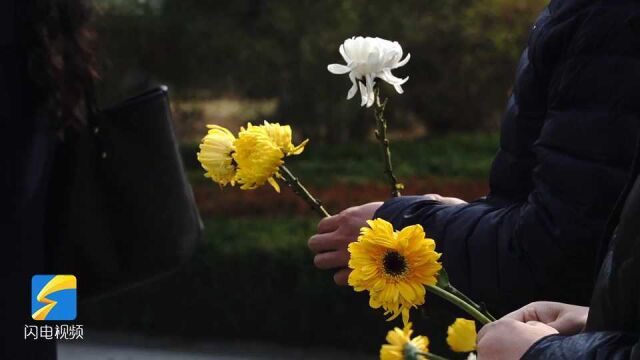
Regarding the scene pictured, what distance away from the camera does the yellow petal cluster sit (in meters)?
1.80

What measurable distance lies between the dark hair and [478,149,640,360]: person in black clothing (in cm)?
162

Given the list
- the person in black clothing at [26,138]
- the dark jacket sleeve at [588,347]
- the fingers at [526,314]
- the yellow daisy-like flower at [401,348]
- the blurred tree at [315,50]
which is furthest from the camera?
the blurred tree at [315,50]

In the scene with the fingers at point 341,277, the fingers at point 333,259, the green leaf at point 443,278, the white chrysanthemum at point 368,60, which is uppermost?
the white chrysanthemum at point 368,60

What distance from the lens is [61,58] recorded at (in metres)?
2.93

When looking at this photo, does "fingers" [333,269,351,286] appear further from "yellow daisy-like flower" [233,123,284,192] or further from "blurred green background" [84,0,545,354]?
"blurred green background" [84,0,545,354]

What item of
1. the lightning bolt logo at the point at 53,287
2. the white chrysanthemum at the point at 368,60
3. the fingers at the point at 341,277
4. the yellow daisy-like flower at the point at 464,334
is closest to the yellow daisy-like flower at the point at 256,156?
the white chrysanthemum at the point at 368,60

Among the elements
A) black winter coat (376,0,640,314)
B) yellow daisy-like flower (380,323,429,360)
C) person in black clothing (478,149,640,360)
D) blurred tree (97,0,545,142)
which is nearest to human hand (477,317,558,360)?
person in black clothing (478,149,640,360)

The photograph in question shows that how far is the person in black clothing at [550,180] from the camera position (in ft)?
5.77

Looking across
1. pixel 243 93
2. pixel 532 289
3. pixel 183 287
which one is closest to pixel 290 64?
pixel 243 93

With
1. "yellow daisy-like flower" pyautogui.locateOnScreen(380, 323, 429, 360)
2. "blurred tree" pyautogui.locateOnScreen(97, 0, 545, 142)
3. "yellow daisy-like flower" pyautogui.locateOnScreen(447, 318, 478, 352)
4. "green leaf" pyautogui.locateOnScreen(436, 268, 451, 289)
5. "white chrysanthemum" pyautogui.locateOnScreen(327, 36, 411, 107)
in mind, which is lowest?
"yellow daisy-like flower" pyautogui.locateOnScreen(447, 318, 478, 352)

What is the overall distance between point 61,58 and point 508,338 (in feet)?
5.63

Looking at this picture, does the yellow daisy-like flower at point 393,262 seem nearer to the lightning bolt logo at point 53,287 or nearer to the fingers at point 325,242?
the fingers at point 325,242

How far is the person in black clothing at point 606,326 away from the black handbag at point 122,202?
160cm

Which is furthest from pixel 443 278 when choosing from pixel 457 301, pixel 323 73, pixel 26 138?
pixel 323 73
